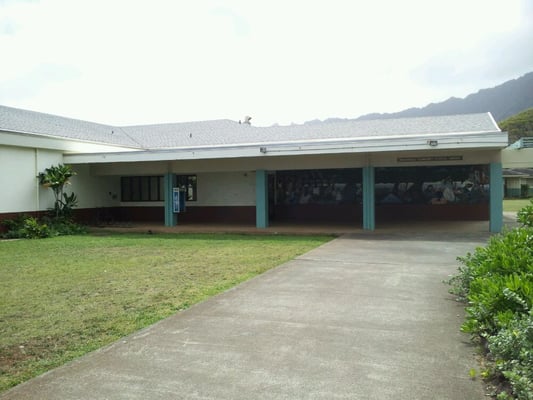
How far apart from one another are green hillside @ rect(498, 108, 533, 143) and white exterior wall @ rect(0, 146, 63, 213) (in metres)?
69.8

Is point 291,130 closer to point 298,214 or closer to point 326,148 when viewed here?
point 298,214

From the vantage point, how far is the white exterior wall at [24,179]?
16.8 meters

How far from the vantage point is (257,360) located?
4410 millimetres

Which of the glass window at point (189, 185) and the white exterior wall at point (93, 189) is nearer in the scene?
the white exterior wall at point (93, 189)

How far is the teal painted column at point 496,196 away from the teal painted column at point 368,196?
13.3ft

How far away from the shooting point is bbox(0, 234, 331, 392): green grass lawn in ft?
16.8

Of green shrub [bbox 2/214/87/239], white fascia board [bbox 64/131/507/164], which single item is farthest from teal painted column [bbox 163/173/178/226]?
green shrub [bbox 2/214/87/239]

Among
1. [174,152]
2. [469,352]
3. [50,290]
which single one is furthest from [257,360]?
[174,152]

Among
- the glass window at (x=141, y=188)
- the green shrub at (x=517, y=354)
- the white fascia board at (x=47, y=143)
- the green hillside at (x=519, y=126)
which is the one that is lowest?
the green shrub at (x=517, y=354)

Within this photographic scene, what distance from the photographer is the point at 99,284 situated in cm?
822

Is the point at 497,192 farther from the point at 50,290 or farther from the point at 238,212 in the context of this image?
the point at 50,290

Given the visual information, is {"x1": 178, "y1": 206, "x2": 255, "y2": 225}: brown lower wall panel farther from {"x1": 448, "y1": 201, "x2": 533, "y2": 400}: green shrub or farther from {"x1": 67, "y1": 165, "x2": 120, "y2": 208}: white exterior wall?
{"x1": 448, "y1": 201, "x2": 533, "y2": 400}: green shrub

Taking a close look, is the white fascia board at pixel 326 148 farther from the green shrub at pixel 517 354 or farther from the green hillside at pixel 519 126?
the green hillside at pixel 519 126

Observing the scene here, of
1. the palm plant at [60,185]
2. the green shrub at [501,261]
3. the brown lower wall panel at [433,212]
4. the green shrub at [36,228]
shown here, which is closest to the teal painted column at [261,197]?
the brown lower wall panel at [433,212]
